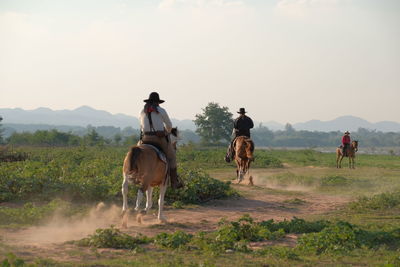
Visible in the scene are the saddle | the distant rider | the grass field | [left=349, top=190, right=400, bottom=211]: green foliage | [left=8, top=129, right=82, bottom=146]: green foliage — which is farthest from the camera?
[left=8, top=129, right=82, bottom=146]: green foliage

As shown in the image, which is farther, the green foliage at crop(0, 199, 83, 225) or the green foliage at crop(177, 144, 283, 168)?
the green foliage at crop(177, 144, 283, 168)

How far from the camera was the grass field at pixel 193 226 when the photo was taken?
7996 millimetres

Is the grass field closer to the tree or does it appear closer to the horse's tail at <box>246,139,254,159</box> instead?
the horse's tail at <box>246,139,254,159</box>

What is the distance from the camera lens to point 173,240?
8680 mm

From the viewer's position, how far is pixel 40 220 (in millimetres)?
11320

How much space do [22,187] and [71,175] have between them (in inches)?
98.0

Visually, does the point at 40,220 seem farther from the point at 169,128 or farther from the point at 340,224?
the point at 340,224

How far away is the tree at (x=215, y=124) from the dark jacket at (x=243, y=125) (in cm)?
8181

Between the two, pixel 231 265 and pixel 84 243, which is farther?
pixel 84 243

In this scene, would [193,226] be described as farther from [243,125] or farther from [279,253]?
[243,125]

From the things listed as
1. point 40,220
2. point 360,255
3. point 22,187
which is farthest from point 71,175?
point 360,255

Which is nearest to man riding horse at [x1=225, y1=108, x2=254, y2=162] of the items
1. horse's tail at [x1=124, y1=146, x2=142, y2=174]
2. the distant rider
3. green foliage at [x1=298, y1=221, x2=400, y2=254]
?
horse's tail at [x1=124, y1=146, x2=142, y2=174]

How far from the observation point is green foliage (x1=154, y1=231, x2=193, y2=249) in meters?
8.61

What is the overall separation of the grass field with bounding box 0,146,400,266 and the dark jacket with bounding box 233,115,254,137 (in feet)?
8.43
